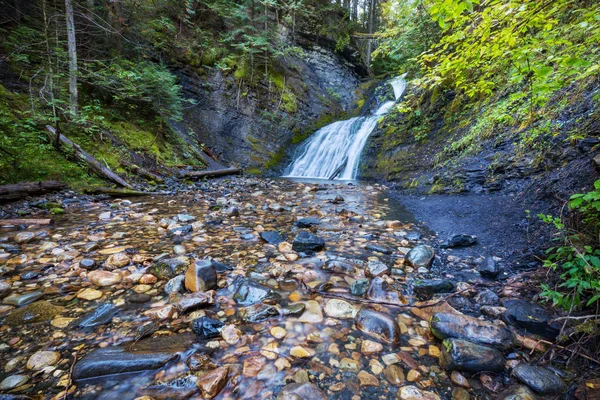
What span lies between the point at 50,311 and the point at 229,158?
1058 cm

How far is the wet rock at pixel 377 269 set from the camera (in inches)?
104

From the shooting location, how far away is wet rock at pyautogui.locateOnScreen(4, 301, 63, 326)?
1.78 m

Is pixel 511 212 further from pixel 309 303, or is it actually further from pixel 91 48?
pixel 91 48

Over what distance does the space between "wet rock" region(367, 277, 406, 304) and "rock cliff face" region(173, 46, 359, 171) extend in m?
10.5

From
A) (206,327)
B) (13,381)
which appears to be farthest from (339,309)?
(13,381)

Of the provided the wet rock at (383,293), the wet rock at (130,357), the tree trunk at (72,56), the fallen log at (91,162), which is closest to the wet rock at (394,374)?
the wet rock at (383,293)

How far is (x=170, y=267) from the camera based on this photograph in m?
2.53

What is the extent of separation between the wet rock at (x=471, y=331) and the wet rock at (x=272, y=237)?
2142mm

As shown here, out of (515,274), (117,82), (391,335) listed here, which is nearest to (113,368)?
(391,335)

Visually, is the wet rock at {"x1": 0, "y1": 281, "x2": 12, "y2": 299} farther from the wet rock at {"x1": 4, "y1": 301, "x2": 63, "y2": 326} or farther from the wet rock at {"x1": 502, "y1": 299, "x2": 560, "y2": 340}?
the wet rock at {"x1": 502, "y1": 299, "x2": 560, "y2": 340}

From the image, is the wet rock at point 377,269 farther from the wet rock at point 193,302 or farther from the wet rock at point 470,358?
the wet rock at point 193,302

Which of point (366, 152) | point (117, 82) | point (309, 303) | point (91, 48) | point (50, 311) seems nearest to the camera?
point (50, 311)

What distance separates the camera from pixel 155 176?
281 inches

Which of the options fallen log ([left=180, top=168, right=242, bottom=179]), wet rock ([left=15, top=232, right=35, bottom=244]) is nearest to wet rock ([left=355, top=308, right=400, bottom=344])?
wet rock ([left=15, top=232, right=35, bottom=244])
